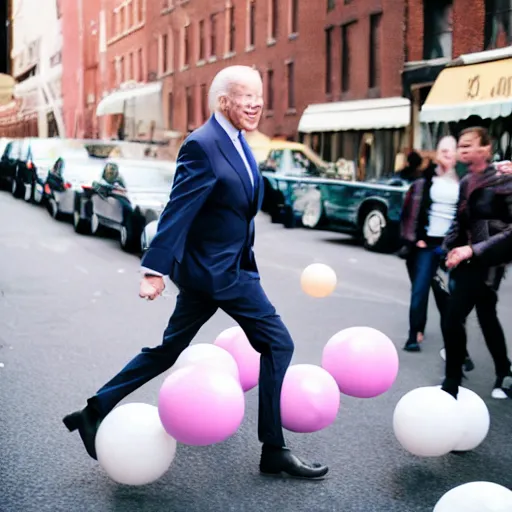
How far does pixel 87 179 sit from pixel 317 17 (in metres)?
16.4

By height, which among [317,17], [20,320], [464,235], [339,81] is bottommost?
[20,320]

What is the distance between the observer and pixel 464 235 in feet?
17.9

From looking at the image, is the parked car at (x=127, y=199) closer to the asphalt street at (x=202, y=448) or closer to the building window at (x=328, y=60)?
the asphalt street at (x=202, y=448)

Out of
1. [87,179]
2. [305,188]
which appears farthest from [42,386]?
[87,179]

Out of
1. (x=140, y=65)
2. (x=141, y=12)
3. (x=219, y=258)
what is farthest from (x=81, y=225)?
(x=141, y=12)

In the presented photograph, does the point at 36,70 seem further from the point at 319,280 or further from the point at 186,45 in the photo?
the point at 319,280

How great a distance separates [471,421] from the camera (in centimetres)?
449

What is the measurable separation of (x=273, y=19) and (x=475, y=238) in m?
32.6

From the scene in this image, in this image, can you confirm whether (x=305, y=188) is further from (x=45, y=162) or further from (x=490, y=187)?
(x=490, y=187)

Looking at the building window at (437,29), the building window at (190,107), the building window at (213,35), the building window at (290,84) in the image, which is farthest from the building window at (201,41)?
the building window at (437,29)

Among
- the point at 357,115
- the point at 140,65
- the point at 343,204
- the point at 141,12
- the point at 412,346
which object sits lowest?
the point at 412,346

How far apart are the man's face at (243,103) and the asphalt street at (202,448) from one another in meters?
1.64

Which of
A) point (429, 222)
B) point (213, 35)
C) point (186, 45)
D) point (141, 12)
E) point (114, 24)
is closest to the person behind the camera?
point (429, 222)

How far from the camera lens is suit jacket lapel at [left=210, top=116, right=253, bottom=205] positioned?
4.02m
